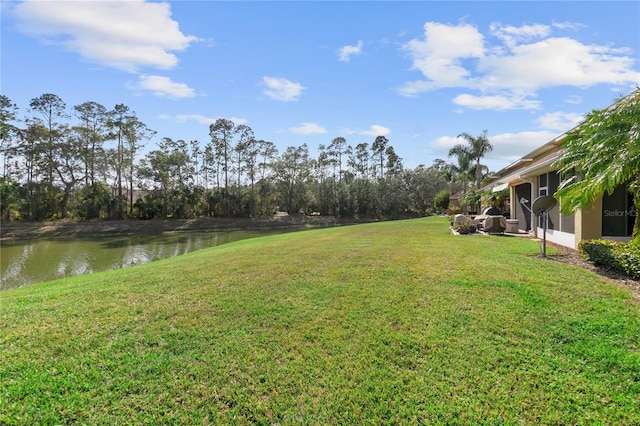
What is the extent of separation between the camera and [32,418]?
2598 millimetres

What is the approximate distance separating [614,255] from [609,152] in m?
1.86

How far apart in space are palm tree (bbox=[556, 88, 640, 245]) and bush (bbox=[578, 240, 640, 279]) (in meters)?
0.36

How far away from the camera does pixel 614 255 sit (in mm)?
5969

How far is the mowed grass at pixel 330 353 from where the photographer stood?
2.70 m

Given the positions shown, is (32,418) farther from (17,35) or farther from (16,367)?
(17,35)

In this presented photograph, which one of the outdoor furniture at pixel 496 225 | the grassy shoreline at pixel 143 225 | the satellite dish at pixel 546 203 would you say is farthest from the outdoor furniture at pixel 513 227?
the grassy shoreline at pixel 143 225

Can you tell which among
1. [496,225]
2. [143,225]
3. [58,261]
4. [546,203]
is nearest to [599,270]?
[546,203]

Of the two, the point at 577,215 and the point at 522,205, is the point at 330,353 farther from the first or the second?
the point at 522,205

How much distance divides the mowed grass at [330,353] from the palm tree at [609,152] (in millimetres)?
1611

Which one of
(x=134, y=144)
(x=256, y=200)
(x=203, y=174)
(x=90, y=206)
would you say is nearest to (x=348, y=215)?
(x=256, y=200)

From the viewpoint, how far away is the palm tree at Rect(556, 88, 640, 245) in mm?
5539

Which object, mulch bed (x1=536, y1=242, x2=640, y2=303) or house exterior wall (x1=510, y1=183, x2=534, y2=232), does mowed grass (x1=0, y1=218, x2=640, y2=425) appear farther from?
house exterior wall (x1=510, y1=183, x2=534, y2=232)

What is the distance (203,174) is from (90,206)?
471 inches

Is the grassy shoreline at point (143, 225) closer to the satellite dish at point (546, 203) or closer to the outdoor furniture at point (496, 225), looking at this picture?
the outdoor furniture at point (496, 225)
